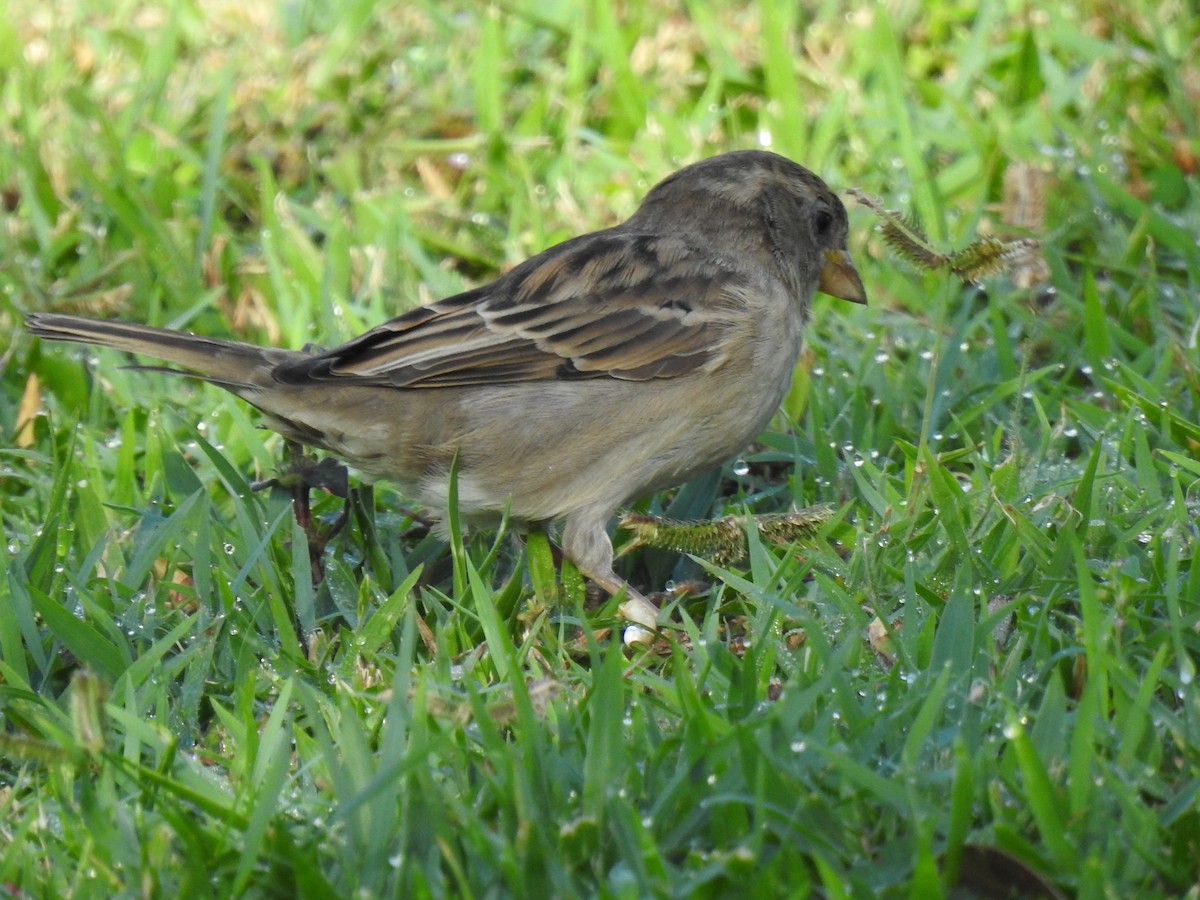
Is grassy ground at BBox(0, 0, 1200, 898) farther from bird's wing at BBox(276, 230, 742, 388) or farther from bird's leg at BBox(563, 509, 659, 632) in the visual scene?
bird's wing at BBox(276, 230, 742, 388)

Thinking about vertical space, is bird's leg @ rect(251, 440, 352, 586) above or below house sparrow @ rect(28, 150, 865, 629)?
below

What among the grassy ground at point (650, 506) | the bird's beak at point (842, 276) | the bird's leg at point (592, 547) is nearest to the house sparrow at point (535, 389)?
the bird's leg at point (592, 547)

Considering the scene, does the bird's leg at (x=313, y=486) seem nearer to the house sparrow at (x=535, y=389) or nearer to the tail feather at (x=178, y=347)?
the house sparrow at (x=535, y=389)

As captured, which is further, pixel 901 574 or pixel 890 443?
pixel 890 443

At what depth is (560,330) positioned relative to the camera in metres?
4.77

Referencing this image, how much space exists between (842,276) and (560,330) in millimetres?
1126

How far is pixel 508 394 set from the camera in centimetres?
468

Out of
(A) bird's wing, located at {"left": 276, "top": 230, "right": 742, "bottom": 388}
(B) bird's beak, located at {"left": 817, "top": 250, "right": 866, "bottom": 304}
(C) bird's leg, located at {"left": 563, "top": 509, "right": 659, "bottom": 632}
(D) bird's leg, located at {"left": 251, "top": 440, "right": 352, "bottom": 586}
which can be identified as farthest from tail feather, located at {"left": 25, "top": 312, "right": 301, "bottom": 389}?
(B) bird's beak, located at {"left": 817, "top": 250, "right": 866, "bottom": 304}

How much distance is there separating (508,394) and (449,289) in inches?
74.6

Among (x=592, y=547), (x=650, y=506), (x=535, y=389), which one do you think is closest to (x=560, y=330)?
(x=535, y=389)

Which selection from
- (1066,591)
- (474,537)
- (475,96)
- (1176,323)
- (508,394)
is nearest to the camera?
(1066,591)

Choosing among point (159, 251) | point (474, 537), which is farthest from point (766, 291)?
point (159, 251)

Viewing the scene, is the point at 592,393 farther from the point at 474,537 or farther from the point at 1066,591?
the point at 1066,591

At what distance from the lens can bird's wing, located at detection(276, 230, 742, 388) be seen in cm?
466
